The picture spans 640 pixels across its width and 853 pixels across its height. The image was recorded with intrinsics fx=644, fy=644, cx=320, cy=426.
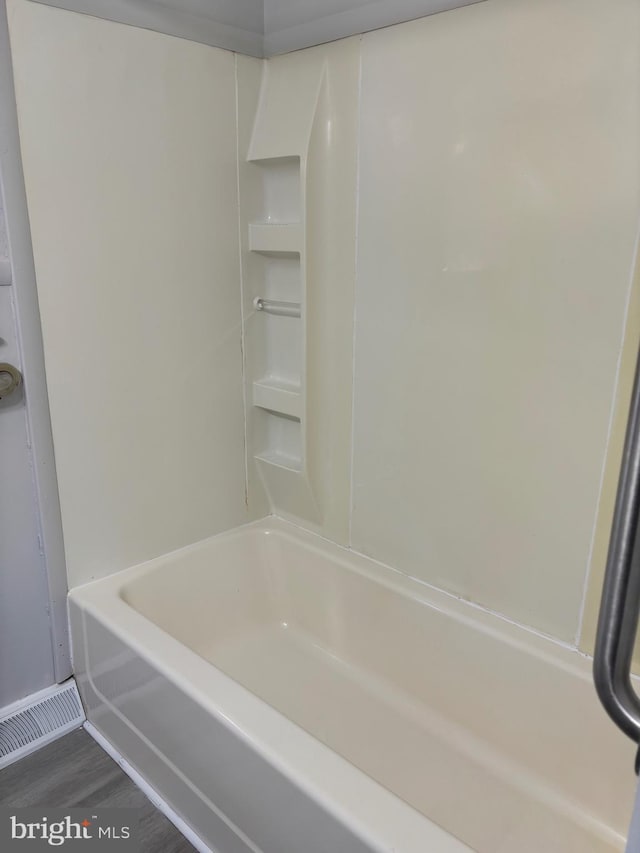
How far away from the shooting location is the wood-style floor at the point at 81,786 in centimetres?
152

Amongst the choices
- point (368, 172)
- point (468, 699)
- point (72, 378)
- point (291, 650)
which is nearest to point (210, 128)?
point (368, 172)

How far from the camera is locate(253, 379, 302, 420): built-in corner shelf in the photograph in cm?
203

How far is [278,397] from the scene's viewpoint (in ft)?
6.79

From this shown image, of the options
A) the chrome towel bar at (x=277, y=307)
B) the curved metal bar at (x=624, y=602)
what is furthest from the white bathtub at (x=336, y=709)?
the chrome towel bar at (x=277, y=307)

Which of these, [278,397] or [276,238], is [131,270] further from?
[278,397]

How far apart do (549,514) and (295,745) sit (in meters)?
0.77

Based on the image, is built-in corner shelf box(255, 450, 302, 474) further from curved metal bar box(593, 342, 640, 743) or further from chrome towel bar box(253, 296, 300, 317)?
curved metal bar box(593, 342, 640, 743)

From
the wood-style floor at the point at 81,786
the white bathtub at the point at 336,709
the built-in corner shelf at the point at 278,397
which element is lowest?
the wood-style floor at the point at 81,786

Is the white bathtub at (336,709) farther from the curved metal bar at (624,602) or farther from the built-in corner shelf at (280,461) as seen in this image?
the curved metal bar at (624,602)

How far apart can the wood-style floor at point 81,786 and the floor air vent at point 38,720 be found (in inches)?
1.2

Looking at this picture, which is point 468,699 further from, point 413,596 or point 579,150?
point 579,150

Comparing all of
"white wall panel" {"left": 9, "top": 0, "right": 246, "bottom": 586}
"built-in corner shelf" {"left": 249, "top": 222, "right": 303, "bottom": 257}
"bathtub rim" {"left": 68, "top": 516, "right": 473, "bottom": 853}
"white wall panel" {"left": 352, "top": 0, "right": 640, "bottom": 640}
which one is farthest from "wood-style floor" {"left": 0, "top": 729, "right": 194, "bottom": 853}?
"built-in corner shelf" {"left": 249, "top": 222, "right": 303, "bottom": 257}

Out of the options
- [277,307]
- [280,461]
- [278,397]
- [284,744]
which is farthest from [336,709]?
[277,307]

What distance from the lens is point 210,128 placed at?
72.2 inches
